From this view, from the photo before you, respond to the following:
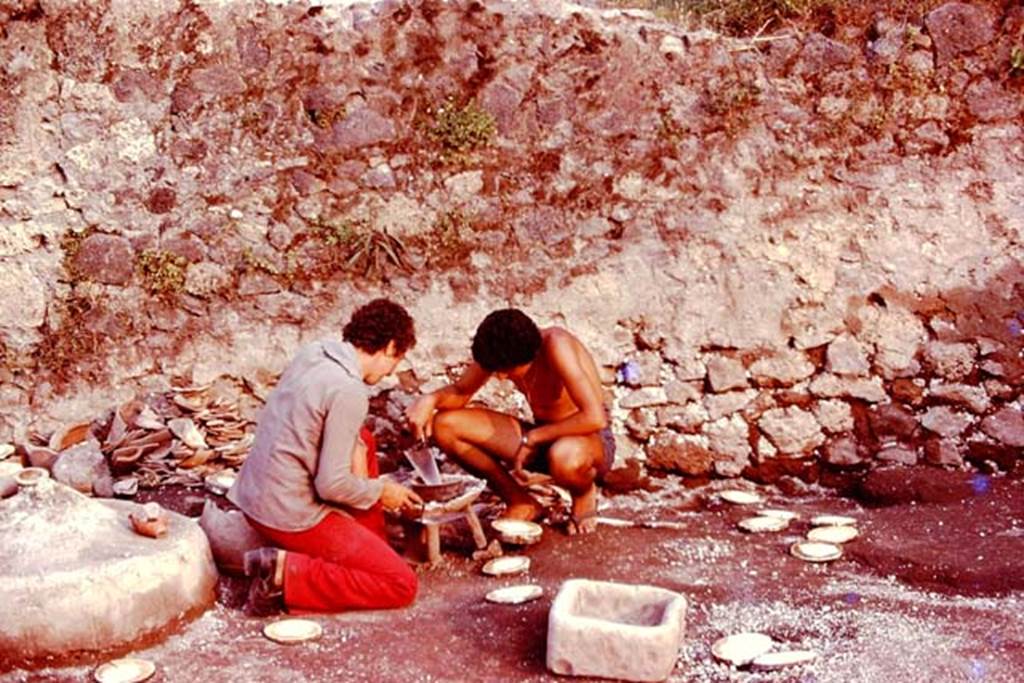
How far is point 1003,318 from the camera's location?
5.84 meters

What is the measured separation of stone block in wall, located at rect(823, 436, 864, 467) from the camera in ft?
19.2

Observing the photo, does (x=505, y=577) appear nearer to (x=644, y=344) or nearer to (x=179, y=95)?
(x=644, y=344)

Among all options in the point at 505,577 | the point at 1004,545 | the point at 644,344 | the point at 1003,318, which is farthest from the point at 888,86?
the point at 505,577

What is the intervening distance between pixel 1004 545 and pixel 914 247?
1.64 m

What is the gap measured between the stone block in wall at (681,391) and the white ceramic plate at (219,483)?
2.12 metres

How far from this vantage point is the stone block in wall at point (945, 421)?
582 centimetres

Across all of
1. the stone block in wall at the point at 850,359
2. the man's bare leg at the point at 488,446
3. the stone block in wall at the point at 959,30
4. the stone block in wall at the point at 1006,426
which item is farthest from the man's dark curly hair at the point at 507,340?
the stone block in wall at the point at 959,30

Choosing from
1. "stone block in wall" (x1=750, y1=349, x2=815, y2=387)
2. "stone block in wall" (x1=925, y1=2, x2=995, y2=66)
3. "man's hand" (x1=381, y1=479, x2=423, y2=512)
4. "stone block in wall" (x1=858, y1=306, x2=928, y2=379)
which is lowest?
"man's hand" (x1=381, y1=479, x2=423, y2=512)

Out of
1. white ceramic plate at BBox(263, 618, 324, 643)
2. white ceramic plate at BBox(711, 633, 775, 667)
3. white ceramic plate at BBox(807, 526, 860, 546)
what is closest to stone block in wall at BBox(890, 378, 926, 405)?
white ceramic plate at BBox(807, 526, 860, 546)

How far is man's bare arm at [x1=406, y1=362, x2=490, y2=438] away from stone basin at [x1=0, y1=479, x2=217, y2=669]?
43.1 inches

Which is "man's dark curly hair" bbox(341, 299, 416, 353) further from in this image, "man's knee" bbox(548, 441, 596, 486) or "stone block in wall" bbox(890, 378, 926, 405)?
"stone block in wall" bbox(890, 378, 926, 405)

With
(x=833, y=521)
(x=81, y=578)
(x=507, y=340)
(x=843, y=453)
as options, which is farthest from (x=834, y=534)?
(x=81, y=578)

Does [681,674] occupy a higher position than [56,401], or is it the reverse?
[56,401]

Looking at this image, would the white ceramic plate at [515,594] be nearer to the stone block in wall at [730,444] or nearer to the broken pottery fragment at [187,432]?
the stone block in wall at [730,444]
